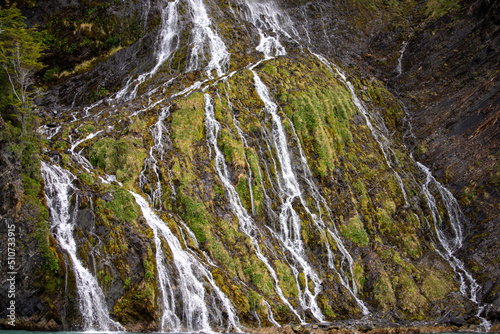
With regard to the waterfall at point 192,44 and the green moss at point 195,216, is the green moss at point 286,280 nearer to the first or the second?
the green moss at point 195,216

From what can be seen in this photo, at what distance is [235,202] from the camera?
23.1 meters

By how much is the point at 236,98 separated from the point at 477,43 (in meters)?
30.0

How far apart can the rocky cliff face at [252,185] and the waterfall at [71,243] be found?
2.6 inches

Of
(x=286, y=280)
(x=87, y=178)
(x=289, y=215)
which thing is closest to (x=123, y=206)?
(x=87, y=178)

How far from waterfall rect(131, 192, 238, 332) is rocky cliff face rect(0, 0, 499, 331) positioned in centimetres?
7

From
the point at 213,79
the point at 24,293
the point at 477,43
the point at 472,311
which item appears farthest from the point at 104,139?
the point at 477,43

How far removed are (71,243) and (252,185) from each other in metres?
11.1

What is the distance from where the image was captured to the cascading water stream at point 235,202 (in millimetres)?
20844


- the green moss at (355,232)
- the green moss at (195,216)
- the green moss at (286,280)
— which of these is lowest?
the green moss at (286,280)

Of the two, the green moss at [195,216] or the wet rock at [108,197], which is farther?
the green moss at [195,216]

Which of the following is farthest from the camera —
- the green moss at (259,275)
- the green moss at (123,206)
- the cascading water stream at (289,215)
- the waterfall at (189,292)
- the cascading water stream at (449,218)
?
the cascading water stream at (449,218)

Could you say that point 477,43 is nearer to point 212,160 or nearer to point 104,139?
point 212,160

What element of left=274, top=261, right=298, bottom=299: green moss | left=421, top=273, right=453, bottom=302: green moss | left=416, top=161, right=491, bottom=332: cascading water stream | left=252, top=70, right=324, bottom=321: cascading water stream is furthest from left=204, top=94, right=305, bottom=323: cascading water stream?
left=416, top=161, right=491, bottom=332: cascading water stream

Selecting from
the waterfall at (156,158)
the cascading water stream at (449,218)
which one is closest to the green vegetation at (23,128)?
the waterfall at (156,158)
